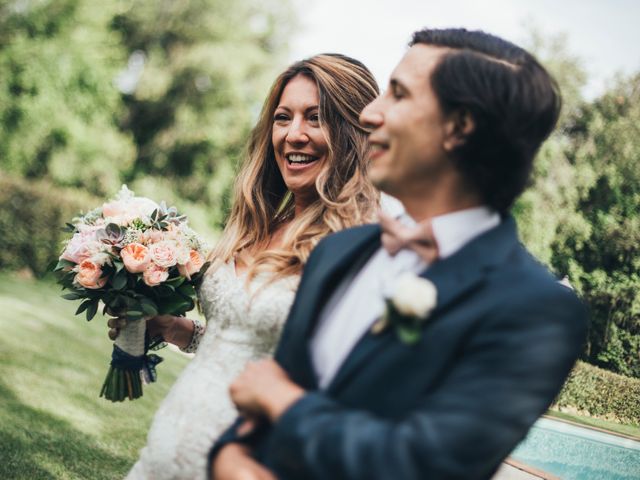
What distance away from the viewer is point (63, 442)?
20.7ft

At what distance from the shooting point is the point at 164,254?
9.75 feet

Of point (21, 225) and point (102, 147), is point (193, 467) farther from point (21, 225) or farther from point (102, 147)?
point (102, 147)

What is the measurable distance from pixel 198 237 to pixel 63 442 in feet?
13.3

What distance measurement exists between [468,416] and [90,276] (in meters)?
2.09

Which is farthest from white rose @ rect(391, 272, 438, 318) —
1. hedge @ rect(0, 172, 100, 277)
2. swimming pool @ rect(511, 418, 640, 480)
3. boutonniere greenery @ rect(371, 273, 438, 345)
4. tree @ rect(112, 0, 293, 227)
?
tree @ rect(112, 0, 293, 227)

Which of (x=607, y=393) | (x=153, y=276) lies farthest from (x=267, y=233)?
(x=607, y=393)

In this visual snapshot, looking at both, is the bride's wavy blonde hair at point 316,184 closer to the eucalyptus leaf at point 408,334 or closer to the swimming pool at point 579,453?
the eucalyptus leaf at point 408,334

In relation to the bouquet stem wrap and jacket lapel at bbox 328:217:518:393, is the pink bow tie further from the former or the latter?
the bouquet stem wrap

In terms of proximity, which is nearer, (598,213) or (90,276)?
(90,276)

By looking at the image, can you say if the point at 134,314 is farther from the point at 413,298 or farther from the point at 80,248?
the point at 413,298

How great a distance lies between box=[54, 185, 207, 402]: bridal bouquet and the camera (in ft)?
9.77

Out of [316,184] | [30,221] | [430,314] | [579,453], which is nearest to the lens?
[430,314]

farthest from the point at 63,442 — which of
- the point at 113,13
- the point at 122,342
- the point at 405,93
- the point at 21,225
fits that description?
the point at 113,13

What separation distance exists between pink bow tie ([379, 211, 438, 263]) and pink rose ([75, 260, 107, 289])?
1702 millimetres
